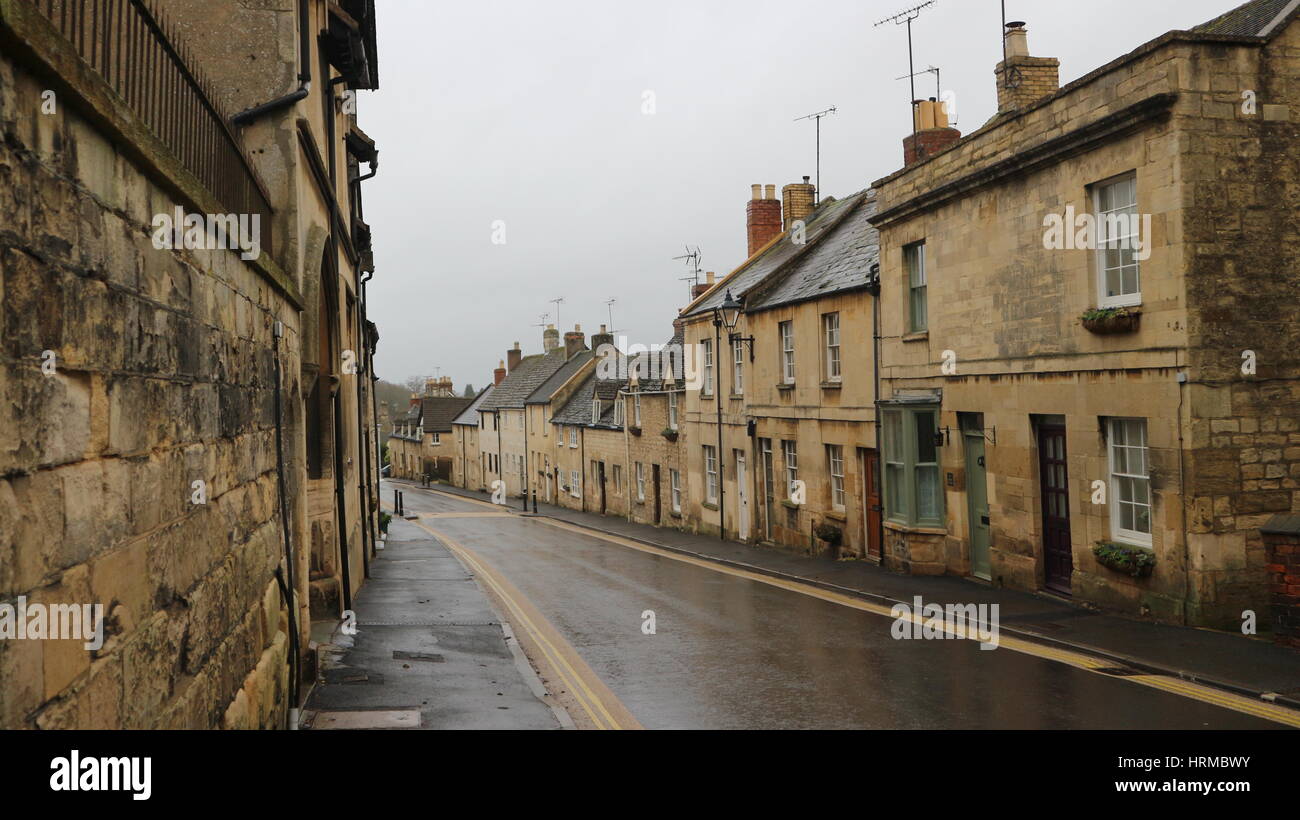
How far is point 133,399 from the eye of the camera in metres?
4.16

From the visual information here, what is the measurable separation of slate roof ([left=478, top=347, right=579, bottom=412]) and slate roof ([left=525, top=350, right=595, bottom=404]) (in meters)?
0.79

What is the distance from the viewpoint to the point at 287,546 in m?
8.52

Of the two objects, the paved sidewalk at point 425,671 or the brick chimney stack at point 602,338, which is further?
the brick chimney stack at point 602,338

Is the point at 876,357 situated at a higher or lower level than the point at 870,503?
higher

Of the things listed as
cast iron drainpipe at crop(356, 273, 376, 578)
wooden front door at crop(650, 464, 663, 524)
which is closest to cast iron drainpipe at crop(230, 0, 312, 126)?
cast iron drainpipe at crop(356, 273, 376, 578)

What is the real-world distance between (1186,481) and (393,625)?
1143 cm

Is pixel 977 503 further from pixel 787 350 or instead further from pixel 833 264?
pixel 833 264

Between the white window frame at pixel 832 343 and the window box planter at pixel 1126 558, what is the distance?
9.51 m

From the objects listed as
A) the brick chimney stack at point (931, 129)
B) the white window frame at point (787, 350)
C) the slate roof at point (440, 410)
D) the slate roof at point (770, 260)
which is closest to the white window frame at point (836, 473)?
the white window frame at point (787, 350)

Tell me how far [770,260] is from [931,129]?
8813mm

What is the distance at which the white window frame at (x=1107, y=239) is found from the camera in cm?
1385

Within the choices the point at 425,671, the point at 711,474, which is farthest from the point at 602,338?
the point at 425,671

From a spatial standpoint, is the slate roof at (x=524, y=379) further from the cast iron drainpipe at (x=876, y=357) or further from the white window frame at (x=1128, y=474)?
the white window frame at (x=1128, y=474)
